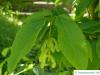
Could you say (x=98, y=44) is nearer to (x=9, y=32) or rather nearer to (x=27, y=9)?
(x=9, y=32)

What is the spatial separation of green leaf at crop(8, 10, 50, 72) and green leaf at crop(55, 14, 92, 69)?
1.6 inches

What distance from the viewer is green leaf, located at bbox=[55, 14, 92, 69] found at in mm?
590

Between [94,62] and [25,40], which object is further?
[94,62]

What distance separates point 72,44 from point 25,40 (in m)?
0.08

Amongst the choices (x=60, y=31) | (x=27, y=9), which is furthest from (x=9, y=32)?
(x=60, y=31)

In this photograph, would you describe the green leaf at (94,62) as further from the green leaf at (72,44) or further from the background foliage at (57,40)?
the green leaf at (72,44)

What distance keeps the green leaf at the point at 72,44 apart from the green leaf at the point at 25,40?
0.14ft

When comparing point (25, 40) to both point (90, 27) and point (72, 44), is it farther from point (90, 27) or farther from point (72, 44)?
point (90, 27)

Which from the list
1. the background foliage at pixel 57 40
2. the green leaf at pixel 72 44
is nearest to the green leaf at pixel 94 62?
the background foliage at pixel 57 40

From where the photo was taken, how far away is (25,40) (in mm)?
599

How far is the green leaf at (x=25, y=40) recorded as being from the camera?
0.59 metres

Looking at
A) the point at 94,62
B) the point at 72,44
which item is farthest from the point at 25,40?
the point at 94,62

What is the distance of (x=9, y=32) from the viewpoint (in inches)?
155

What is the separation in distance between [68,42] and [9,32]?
11.1 ft
